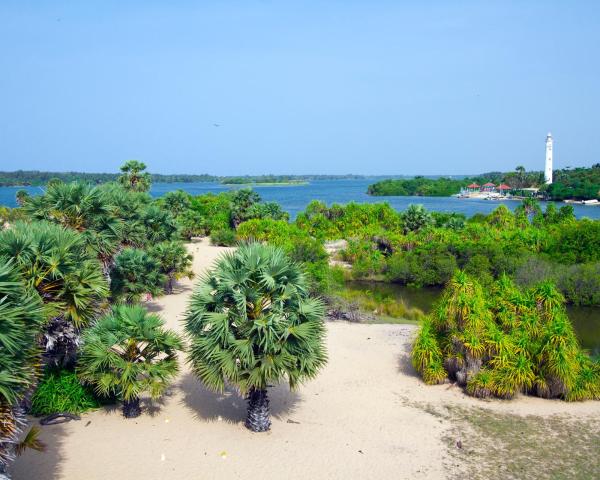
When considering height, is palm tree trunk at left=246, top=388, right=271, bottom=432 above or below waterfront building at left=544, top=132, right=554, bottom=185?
below

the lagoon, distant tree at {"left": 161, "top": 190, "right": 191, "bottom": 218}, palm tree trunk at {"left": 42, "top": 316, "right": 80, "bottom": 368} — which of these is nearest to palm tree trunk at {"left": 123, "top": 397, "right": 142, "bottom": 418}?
palm tree trunk at {"left": 42, "top": 316, "right": 80, "bottom": 368}

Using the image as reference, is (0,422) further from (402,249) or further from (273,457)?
(402,249)

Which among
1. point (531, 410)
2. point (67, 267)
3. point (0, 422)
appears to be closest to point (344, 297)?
point (531, 410)

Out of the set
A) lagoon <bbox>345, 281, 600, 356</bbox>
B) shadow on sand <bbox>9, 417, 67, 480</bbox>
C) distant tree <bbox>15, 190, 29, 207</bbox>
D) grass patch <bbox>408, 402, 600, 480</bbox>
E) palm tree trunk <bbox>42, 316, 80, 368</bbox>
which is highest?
distant tree <bbox>15, 190, 29, 207</bbox>

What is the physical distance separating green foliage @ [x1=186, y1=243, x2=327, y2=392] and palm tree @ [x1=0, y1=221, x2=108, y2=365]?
2196mm

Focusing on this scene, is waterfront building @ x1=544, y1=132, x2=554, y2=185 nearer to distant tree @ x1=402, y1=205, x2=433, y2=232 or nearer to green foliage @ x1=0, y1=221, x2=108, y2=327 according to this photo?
distant tree @ x1=402, y1=205, x2=433, y2=232

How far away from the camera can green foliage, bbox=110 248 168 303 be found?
825 inches

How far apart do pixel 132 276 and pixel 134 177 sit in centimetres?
2047

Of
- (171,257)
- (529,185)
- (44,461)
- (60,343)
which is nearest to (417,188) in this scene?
(529,185)

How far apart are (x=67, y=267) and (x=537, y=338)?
11.6 metres

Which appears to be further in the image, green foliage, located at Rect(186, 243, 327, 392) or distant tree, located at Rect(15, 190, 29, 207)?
distant tree, located at Rect(15, 190, 29, 207)

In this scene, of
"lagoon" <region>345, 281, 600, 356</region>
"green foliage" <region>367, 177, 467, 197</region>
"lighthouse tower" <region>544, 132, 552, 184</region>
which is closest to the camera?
"lagoon" <region>345, 281, 600, 356</region>

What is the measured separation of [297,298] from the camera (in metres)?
11.2

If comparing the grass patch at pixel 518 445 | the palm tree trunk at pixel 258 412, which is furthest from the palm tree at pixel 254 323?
the grass patch at pixel 518 445
